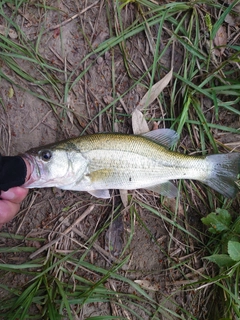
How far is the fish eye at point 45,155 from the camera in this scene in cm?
295

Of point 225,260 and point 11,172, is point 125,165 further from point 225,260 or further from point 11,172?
point 225,260

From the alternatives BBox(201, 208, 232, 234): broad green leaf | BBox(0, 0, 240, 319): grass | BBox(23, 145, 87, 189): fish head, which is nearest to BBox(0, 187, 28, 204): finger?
BBox(23, 145, 87, 189): fish head

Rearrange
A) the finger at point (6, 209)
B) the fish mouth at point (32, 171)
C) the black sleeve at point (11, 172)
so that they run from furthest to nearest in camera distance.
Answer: the finger at point (6, 209) < the fish mouth at point (32, 171) < the black sleeve at point (11, 172)

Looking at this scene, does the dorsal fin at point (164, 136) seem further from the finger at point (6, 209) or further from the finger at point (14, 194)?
the finger at point (6, 209)

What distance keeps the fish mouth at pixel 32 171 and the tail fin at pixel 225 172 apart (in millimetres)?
1772

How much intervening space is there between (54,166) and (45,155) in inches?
5.4

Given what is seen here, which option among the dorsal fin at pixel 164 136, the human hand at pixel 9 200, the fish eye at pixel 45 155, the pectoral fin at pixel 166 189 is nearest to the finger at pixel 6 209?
the human hand at pixel 9 200

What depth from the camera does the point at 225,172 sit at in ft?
10.9

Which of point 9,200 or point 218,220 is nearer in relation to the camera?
point 9,200

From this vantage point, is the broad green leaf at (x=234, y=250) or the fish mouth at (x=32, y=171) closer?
the fish mouth at (x=32, y=171)

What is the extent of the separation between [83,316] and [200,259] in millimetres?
1461

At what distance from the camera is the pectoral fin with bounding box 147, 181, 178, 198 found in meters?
3.37

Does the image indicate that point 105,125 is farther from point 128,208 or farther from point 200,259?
point 200,259

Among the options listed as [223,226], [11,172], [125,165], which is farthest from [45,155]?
[223,226]
